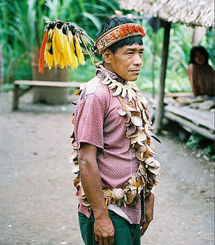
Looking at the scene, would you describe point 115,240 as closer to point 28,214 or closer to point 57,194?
point 28,214

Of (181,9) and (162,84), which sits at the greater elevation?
(181,9)

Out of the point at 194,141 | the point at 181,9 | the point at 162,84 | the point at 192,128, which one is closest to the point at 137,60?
the point at 181,9

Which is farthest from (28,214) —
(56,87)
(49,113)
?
(56,87)

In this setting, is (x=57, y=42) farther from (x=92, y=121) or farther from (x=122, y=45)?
(x=92, y=121)

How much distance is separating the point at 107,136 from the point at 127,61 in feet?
1.29

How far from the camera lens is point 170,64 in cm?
1238

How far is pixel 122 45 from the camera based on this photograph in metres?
2.01

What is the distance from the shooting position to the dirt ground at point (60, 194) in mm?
3680

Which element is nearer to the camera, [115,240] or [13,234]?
[115,240]

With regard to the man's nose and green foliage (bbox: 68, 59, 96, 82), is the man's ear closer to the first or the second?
the man's nose

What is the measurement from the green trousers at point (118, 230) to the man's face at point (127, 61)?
714 millimetres

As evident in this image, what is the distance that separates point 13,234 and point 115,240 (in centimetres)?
186

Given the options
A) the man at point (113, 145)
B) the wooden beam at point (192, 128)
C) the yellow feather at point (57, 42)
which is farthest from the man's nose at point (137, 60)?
the wooden beam at point (192, 128)

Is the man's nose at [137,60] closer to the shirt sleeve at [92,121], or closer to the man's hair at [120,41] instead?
the man's hair at [120,41]
